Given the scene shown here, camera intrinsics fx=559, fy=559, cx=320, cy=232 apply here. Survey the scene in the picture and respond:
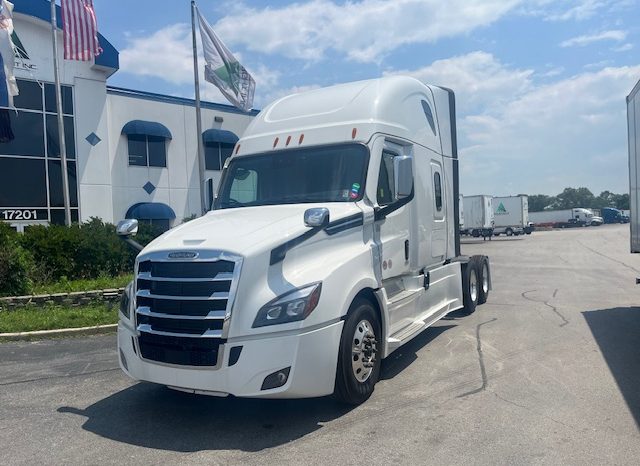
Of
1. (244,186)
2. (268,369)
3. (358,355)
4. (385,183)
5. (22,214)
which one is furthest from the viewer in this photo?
(22,214)

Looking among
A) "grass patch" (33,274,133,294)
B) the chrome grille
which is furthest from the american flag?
the chrome grille

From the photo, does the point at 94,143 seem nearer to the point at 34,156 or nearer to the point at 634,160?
the point at 34,156

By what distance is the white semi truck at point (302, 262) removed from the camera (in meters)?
4.71

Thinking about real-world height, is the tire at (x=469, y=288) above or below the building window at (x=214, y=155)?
below

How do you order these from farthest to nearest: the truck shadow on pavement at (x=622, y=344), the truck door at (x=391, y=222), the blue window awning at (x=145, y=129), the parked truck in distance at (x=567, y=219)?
the parked truck in distance at (x=567, y=219) < the blue window awning at (x=145, y=129) < the truck door at (x=391, y=222) < the truck shadow on pavement at (x=622, y=344)

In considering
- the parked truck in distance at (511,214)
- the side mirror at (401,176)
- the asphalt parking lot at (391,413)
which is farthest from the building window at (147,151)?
the parked truck in distance at (511,214)

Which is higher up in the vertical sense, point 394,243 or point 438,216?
point 438,216

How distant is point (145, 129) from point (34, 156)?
16.2 feet

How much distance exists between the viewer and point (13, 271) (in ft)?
37.9

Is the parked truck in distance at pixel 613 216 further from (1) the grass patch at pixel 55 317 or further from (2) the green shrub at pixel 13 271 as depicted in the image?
(2) the green shrub at pixel 13 271

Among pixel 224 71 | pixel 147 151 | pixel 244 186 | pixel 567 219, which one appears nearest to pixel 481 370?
Result: pixel 244 186

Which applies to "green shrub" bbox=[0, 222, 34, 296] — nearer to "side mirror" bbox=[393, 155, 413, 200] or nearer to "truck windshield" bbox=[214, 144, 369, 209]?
"truck windshield" bbox=[214, 144, 369, 209]

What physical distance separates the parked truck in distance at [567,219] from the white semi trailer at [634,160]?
77.2m

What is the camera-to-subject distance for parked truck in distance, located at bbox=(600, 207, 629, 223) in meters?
86.1
